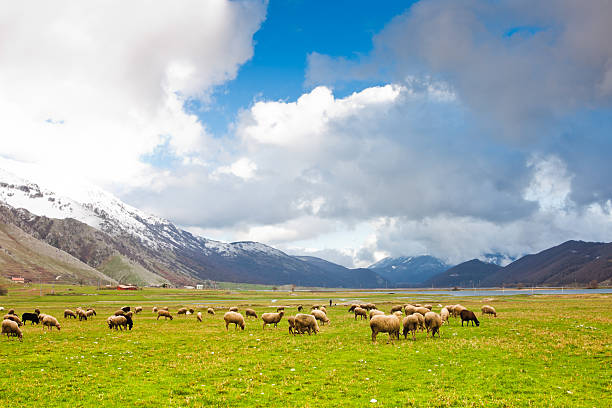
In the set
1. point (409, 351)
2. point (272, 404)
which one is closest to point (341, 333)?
point (409, 351)

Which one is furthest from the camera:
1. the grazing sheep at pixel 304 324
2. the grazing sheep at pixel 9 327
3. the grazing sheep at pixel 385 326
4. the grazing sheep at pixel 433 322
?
the grazing sheep at pixel 304 324

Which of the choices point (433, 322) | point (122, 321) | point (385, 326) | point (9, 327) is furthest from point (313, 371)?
point (9, 327)

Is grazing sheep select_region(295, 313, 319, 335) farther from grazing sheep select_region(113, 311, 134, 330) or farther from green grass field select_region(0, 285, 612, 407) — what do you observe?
grazing sheep select_region(113, 311, 134, 330)

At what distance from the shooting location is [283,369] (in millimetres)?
20859

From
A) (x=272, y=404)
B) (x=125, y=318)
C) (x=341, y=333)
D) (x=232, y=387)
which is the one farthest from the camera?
(x=125, y=318)

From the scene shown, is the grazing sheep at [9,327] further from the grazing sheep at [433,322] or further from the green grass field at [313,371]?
the grazing sheep at [433,322]

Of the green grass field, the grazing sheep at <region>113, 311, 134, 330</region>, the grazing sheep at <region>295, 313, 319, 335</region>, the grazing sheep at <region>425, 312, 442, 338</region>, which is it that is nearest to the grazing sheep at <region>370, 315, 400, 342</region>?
the green grass field

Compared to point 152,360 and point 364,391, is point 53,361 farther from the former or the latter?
point 364,391

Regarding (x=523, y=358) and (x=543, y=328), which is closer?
(x=523, y=358)

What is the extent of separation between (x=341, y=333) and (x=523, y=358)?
1631 cm

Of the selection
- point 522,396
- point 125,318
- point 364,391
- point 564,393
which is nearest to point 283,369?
point 364,391

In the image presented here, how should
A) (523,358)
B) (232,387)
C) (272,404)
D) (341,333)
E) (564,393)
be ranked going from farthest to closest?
(341,333)
(523,358)
(232,387)
(564,393)
(272,404)

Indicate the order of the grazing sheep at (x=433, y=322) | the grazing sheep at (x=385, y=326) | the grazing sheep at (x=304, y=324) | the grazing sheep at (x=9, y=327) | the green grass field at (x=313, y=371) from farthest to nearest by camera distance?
the grazing sheep at (x=304, y=324) < the grazing sheep at (x=9, y=327) < the grazing sheep at (x=433, y=322) < the grazing sheep at (x=385, y=326) < the green grass field at (x=313, y=371)

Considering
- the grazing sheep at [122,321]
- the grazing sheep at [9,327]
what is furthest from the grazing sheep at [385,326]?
the grazing sheep at [9,327]
